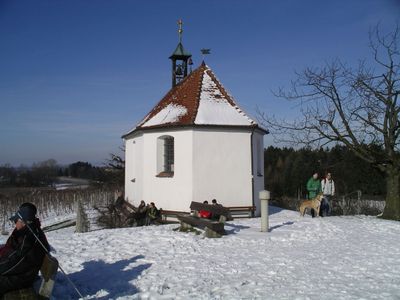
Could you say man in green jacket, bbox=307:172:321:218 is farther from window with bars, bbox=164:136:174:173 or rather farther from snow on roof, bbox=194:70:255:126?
window with bars, bbox=164:136:174:173

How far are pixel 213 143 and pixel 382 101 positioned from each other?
661 centimetres

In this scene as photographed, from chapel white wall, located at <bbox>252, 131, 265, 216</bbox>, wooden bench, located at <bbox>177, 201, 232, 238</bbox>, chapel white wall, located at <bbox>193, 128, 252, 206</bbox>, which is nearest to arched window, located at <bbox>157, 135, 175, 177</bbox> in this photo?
chapel white wall, located at <bbox>193, 128, 252, 206</bbox>

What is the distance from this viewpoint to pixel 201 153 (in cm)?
1644

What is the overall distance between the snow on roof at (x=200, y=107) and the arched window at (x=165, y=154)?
0.72 m

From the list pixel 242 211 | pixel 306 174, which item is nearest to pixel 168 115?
pixel 242 211

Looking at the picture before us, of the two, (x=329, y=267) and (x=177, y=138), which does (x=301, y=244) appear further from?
(x=177, y=138)

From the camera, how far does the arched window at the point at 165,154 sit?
17.7m

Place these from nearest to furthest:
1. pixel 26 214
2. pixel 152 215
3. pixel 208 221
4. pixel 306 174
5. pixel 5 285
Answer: pixel 5 285, pixel 26 214, pixel 208 221, pixel 152 215, pixel 306 174

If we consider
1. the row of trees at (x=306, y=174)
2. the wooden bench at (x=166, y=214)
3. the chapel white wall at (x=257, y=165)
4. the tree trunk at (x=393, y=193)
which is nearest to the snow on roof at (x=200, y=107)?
Answer: the chapel white wall at (x=257, y=165)

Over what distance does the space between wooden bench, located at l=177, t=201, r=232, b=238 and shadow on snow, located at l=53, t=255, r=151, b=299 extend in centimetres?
293

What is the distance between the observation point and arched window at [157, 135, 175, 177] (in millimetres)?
17656

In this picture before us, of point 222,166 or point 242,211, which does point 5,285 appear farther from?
point 242,211

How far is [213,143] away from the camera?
16.6m

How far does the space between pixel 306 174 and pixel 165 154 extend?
3804cm
